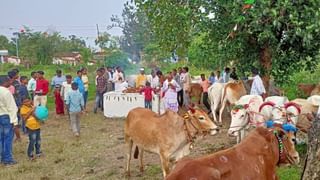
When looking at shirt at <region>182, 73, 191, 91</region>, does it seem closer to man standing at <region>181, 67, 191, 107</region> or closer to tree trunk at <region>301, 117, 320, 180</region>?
man standing at <region>181, 67, 191, 107</region>

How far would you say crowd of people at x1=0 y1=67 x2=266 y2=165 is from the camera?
910cm

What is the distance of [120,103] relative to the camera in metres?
14.6

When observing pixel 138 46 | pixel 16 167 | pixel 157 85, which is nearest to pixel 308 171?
pixel 16 167

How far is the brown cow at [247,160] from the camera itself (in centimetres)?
364

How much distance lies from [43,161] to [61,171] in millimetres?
911

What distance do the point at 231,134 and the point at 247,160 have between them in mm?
4075

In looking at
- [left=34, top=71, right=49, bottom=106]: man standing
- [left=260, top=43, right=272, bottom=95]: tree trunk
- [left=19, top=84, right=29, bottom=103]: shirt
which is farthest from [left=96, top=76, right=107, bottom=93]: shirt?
[left=260, top=43, right=272, bottom=95]: tree trunk

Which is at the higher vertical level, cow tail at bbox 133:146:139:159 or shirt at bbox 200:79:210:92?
shirt at bbox 200:79:210:92

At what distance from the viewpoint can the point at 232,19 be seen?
1041cm

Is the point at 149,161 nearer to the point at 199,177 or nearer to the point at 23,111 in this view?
the point at 23,111

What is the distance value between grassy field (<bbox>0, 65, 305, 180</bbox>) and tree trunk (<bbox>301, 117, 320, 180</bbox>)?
218cm

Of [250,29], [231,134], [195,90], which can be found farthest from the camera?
[195,90]

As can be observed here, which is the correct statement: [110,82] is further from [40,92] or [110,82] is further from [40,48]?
[40,48]

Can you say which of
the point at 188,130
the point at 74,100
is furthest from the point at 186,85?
the point at 188,130
